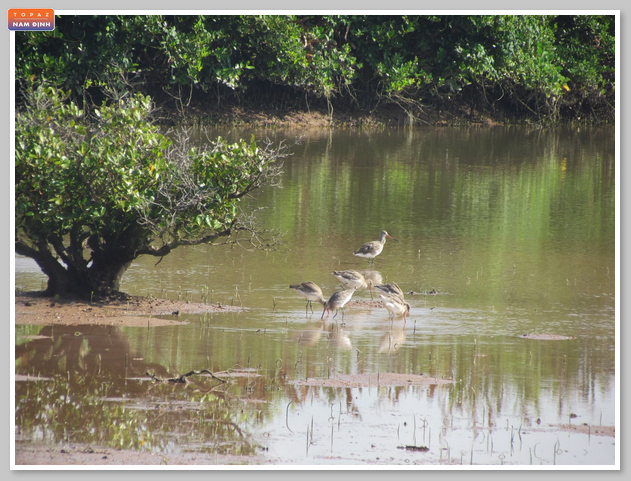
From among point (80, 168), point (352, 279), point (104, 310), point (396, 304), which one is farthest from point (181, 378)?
point (352, 279)

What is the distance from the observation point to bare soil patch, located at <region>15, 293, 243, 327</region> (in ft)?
30.9

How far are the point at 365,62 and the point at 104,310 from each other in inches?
981

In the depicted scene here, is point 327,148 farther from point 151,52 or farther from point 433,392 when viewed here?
point 433,392

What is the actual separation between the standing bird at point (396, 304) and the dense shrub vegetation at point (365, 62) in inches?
696

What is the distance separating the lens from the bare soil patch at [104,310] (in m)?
9.43

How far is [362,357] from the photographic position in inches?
341

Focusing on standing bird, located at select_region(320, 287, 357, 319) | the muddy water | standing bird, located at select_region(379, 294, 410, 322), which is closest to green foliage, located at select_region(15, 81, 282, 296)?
the muddy water

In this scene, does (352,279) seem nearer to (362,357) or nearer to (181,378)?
(362,357)

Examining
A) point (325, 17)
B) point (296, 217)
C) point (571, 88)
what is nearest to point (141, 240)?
point (296, 217)

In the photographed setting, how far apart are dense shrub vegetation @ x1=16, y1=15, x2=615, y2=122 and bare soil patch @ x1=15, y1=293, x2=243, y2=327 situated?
1654 cm

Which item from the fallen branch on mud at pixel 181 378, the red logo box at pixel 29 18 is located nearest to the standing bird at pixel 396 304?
the fallen branch on mud at pixel 181 378

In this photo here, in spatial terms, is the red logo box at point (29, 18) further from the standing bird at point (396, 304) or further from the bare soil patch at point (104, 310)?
the standing bird at point (396, 304)

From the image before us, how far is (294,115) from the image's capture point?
109ft

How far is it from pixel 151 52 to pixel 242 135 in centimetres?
413
